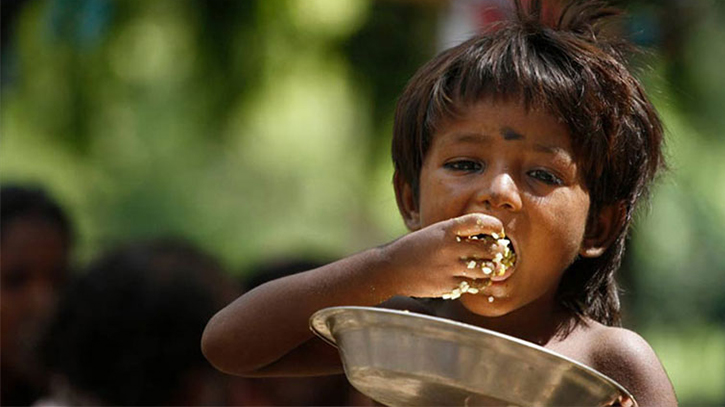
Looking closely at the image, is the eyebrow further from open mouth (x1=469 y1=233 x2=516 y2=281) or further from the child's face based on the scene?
open mouth (x1=469 y1=233 x2=516 y2=281)

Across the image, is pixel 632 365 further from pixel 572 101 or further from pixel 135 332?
A: pixel 135 332

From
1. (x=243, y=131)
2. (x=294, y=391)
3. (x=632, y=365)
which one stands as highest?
(x=632, y=365)

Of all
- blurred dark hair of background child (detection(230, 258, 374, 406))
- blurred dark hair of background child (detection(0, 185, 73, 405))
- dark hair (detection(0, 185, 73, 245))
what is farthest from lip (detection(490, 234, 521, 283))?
dark hair (detection(0, 185, 73, 245))

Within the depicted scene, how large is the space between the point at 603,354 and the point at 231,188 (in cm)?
489

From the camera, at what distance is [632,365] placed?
218 centimetres

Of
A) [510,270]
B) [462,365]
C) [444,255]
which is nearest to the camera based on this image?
[462,365]

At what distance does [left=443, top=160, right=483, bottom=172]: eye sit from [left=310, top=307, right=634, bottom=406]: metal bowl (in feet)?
1.38

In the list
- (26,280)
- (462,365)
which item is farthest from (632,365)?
(26,280)

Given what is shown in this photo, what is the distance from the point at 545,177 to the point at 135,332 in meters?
1.48

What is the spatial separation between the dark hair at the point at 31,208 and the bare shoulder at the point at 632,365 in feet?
9.73

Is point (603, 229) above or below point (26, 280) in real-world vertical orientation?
above

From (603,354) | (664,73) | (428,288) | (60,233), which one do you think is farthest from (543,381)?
(664,73)

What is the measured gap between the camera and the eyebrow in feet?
7.16

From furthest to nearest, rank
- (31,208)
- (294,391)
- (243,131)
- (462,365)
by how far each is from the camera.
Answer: (243,131)
(31,208)
(294,391)
(462,365)
